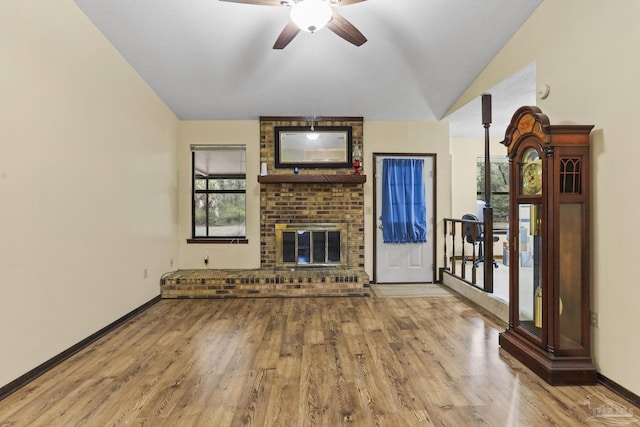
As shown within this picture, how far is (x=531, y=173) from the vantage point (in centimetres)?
239

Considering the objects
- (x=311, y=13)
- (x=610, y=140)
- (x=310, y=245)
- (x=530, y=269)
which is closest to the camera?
(x=311, y=13)

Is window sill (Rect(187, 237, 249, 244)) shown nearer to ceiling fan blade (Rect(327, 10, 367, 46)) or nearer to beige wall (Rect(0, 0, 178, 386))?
beige wall (Rect(0, 0, 178, 386))

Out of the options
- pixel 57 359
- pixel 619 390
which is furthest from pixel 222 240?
pixel 619 390

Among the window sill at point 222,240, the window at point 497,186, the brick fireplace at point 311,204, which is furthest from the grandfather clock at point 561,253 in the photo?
the window at point 497,186

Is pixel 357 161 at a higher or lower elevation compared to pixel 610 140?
A: higher

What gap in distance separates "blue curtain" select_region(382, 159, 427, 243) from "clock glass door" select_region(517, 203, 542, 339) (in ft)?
7.33

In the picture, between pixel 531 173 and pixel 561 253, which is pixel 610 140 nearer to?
pixel 531 173

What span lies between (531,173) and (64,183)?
3.68 m

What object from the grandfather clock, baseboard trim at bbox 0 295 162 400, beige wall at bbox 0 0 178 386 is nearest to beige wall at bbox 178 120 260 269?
beige wall at bbox 0 0 178 386

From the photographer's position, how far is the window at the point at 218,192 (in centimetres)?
479

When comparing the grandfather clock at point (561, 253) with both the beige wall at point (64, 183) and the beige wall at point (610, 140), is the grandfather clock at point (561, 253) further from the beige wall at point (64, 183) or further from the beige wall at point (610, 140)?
the beige wall at point (64, 183)

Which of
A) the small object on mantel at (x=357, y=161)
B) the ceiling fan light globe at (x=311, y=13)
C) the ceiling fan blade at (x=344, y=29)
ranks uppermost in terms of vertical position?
the ceiling fan blade at (x=344, y=29)

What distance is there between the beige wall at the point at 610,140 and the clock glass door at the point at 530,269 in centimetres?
32

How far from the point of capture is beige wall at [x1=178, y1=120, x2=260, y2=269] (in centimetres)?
473
